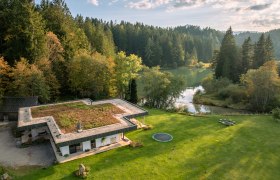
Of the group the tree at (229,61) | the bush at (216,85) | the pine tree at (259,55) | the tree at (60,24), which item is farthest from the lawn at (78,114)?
the pine tree at (259,55)

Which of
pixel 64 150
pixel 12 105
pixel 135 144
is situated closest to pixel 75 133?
pixel 64 150

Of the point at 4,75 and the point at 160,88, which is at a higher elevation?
the point at 4,75

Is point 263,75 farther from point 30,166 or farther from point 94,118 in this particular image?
point 30,166

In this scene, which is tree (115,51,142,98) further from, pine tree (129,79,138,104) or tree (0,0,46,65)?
tree (0,0,46,65)

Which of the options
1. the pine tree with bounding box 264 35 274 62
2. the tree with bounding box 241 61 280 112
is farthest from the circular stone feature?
the pine tree with bounding box 264 35 274 62

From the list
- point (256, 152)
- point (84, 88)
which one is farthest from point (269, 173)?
point (84, 88)

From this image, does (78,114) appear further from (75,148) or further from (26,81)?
(26,81)

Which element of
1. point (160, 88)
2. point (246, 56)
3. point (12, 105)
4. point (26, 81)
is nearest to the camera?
point (12, 105)
